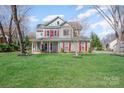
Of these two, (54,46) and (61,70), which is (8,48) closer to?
(54,46)

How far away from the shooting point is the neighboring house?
5.06 metres

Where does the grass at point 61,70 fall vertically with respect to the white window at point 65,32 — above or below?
below

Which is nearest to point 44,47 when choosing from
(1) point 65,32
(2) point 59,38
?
(2) point 59,38

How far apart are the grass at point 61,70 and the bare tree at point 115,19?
0.29 m

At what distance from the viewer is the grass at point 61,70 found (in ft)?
16.1

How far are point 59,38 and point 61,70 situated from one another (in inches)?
17.3

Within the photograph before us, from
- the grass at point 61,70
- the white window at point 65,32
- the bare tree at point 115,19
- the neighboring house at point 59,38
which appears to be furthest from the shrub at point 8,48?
the bare tree at point 115,19

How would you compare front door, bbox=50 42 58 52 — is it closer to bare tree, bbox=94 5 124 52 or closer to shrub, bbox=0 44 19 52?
shrub, bbox=0 44 19 52

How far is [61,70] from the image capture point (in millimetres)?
5000

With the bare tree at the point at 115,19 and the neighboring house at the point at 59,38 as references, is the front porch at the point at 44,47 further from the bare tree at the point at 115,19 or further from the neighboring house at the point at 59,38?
the bare tree at the point at 115,19

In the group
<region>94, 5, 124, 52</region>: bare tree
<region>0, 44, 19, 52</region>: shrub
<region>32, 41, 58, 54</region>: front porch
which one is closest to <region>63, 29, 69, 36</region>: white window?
<region>32, 41, 58, 54</region>: front porch
